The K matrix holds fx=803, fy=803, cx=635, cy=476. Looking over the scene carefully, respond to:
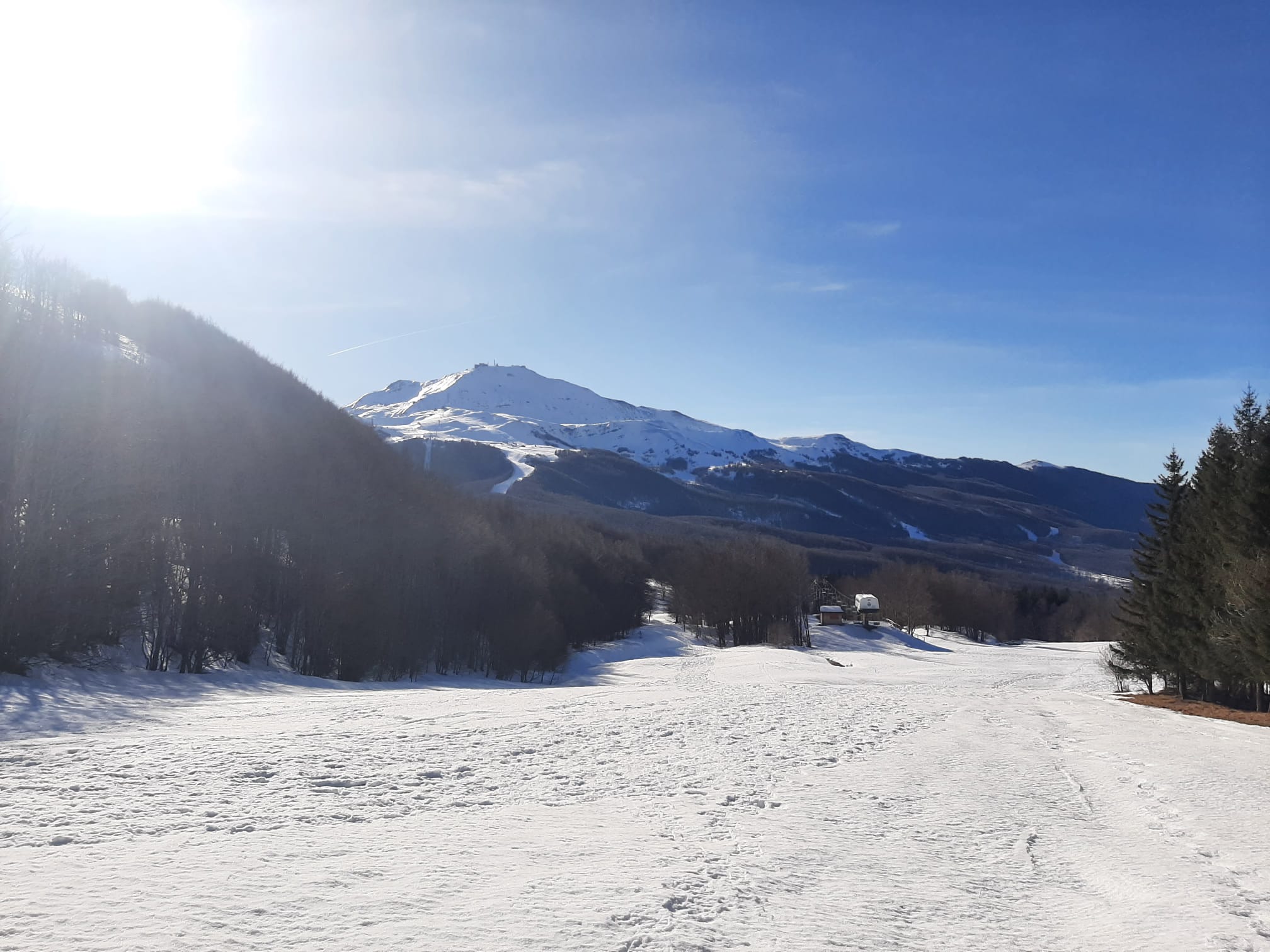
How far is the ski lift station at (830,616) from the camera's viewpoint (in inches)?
4380

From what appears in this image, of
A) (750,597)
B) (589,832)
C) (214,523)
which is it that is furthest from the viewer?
(750,597)

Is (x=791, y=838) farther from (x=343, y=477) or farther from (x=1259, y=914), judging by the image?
(x=343, y=477)

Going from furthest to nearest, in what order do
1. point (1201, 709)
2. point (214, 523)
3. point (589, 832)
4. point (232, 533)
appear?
point (232, 533), point (214, 523), point (1201, 709), point (589, 832)

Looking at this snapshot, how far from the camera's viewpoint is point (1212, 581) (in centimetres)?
3247

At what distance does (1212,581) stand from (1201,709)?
5.13 meters

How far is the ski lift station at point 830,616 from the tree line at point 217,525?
3906 cm

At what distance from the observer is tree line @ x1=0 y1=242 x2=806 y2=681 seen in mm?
24453

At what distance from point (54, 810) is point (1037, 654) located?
102 metres

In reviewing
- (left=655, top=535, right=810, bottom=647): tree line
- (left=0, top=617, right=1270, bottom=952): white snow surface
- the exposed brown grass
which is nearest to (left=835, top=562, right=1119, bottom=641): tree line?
(left=655, top=535, right=810, bottom=647): tree line

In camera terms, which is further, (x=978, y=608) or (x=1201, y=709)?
(x=978, y=608)

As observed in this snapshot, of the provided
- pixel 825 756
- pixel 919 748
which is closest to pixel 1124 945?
pixel 825 756

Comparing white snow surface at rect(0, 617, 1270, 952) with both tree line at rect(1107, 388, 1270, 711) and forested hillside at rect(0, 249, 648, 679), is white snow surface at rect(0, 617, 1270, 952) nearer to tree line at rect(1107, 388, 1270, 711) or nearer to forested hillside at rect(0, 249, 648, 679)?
forested hillside at rect(0, 249, 648, 679)

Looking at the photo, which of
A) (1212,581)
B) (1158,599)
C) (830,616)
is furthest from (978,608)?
(1212,581)

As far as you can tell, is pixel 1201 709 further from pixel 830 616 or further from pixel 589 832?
pixel 830 616
